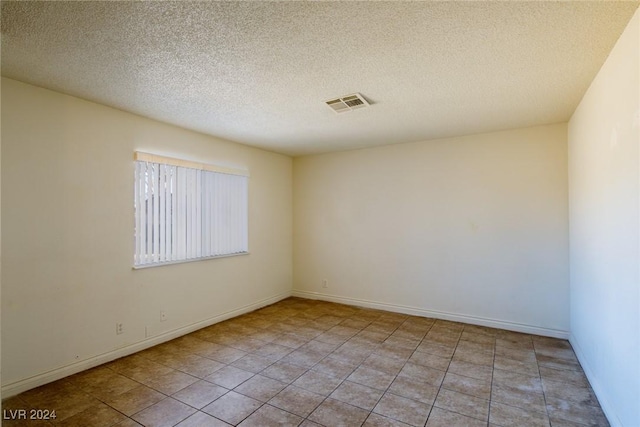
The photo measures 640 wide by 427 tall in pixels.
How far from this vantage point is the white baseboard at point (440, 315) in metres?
3.64

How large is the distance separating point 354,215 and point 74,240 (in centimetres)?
356

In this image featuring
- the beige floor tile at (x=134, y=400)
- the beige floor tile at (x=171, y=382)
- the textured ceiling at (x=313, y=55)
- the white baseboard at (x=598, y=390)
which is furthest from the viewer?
the beige floor tile at (x=171, y=382)

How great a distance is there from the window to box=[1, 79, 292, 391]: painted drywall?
0.13 m

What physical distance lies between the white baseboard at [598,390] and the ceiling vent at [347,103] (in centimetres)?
296

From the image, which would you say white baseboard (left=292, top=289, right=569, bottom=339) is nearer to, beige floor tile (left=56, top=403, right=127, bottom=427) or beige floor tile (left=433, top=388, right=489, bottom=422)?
beige floor tile (left=433, top=388, right=489, bottom=422)

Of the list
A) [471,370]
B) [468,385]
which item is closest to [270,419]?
[468,385]

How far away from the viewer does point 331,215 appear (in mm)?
5211

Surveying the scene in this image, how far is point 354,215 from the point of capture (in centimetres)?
498

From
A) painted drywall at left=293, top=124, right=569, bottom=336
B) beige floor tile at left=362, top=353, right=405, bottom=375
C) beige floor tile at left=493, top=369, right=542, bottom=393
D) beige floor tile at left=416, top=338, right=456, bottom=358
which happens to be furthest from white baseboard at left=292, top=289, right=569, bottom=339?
beige floor tile at left=362, top=353, right=405, bottom=375

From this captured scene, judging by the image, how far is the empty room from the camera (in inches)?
73.5

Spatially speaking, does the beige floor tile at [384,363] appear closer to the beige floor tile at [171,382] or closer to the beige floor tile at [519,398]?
the beige floor tile at [519,398]

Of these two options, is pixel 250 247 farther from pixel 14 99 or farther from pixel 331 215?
pixel 14 99

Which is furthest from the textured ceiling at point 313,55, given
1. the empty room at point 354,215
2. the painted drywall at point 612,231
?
the painted drywall at point 612,231

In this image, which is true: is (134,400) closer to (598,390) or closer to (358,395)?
(358,395)
